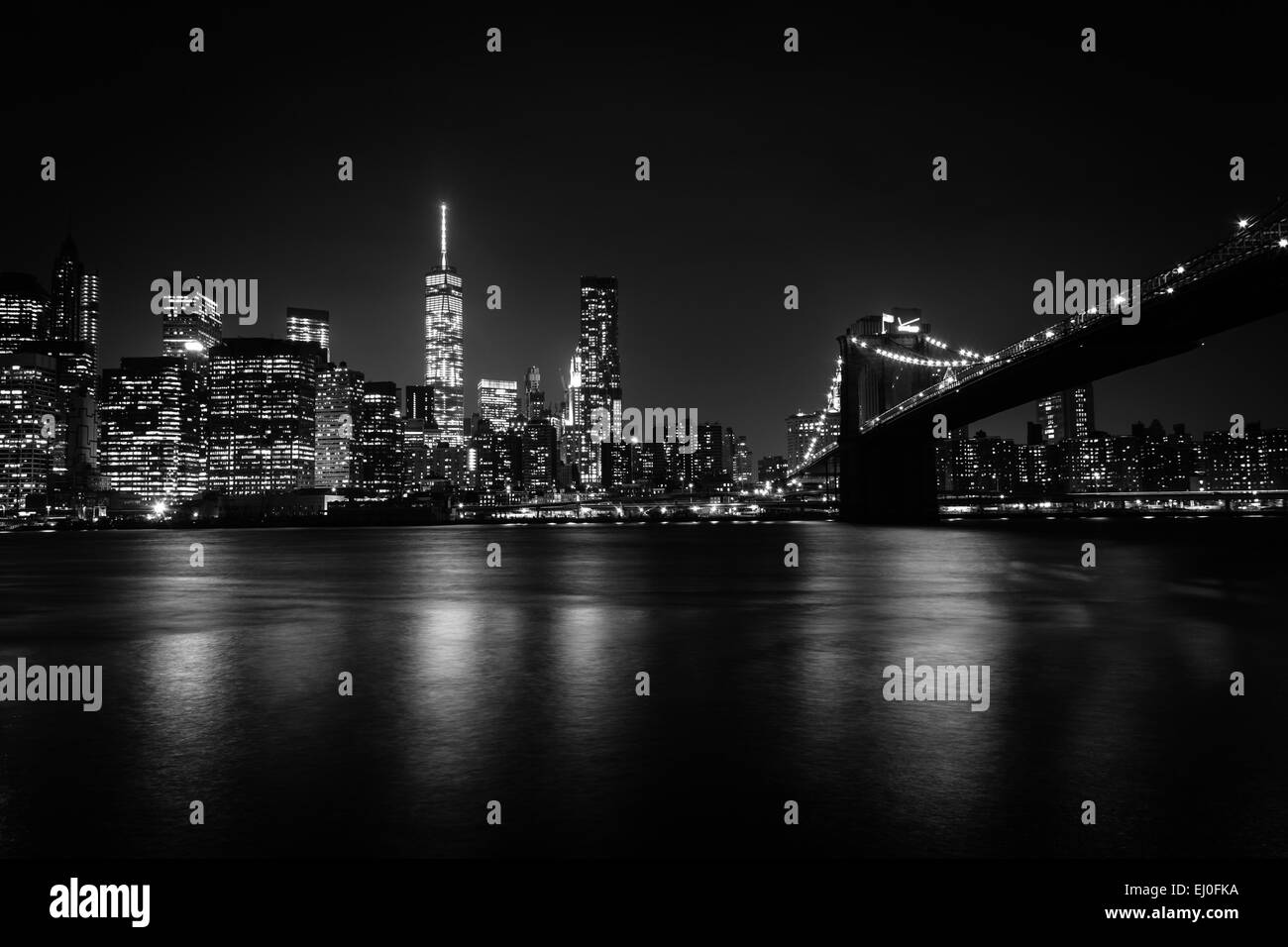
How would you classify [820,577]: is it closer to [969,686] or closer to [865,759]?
[969,686]

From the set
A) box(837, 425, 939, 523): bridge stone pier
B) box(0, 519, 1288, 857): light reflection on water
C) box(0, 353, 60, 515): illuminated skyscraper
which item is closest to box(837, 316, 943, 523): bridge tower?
box(837, 425, 939, 523): bridge stone pier

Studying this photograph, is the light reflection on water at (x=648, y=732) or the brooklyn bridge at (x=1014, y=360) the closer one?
the light reflection on water at (x=648, y=732)

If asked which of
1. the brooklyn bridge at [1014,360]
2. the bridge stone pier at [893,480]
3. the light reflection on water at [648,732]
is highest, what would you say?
the brooklyn bridge at [1014,360]

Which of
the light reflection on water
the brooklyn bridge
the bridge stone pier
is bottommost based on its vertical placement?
the light reflection on water

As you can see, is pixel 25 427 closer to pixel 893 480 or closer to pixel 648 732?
pixel 893 480

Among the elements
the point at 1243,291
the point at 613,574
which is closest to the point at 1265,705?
the point at 613,574

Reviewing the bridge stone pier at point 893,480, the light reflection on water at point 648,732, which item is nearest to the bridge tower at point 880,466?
the bridge stone pier at point 893,480

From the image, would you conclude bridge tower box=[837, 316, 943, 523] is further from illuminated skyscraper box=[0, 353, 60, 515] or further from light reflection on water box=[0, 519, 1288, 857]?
illuminated skyscraper box=[0, 353, 60, 515]

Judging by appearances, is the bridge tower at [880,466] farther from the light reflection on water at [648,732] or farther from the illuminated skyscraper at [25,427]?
the illuminated skyscraper at [25,427]
